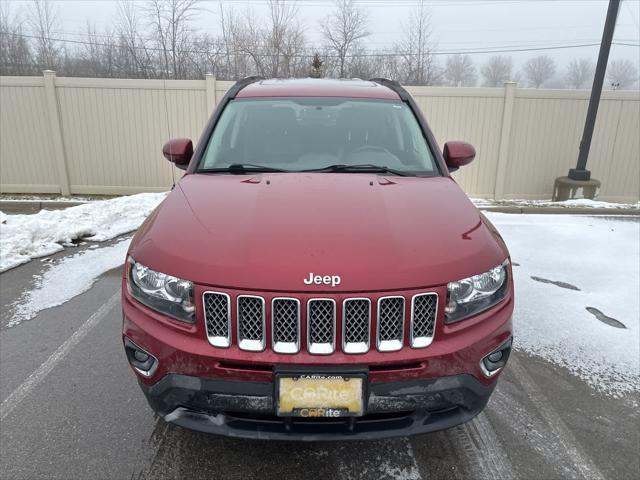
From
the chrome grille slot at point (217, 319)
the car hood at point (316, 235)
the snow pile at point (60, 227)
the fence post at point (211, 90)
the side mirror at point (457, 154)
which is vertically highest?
the fence post at point (211, 90)

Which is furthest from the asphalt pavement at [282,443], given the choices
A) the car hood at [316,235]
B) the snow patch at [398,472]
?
the car hood at [316,235]

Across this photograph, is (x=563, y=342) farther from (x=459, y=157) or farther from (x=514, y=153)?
(x=514, y=153)

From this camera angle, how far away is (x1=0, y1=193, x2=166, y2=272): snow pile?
5.49m

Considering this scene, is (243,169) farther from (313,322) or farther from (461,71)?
(461,71)

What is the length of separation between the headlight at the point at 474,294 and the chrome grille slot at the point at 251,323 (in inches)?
31.2

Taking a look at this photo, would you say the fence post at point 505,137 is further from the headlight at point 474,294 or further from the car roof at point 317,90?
the headlight at point 474,294

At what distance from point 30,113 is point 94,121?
1.27 m

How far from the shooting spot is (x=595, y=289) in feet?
15.3

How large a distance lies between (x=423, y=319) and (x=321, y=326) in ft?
1.42

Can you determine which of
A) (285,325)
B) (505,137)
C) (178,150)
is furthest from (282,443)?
(505,137)

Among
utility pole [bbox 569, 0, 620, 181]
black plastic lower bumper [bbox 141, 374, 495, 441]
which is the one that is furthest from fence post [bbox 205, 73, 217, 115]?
black plastic lower bumper [bbox 141, 374, 495, 441]

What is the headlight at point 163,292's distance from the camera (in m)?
2.01

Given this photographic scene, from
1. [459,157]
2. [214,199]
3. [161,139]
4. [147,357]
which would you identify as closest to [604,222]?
[459,157]

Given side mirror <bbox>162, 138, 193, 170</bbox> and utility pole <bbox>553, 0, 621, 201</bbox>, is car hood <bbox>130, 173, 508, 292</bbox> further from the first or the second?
utility pole <bbox>553, 0, 621, 201</bbox>
